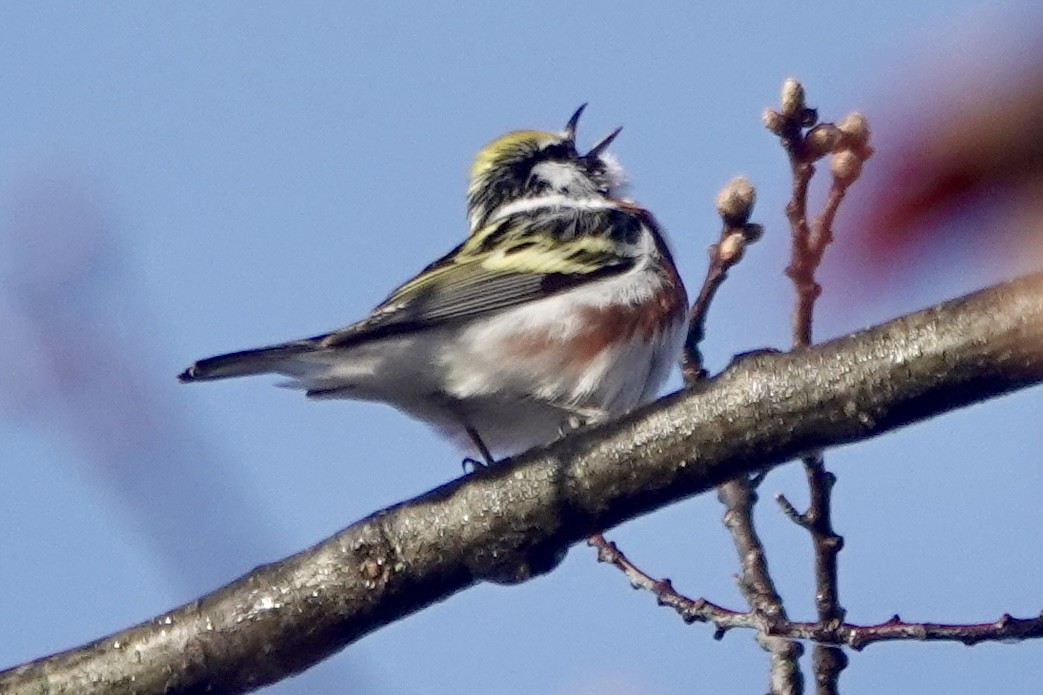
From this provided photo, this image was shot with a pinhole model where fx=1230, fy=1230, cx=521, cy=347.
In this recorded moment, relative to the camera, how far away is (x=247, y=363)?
16.4 ft

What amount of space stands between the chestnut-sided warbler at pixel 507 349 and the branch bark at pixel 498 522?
1694mm

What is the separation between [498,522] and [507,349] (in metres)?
2.20

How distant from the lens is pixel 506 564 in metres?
3.31

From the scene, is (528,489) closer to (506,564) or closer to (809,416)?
(506,564)

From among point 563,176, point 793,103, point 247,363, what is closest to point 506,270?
point 247,363

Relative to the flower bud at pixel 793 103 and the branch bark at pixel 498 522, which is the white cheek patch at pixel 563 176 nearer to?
the branch bark at pixel 498 522

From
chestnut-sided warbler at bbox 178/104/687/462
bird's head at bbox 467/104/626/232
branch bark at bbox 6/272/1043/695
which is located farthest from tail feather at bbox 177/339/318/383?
bird's head at bbox 467/104/626/232

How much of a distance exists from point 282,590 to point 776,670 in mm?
1667

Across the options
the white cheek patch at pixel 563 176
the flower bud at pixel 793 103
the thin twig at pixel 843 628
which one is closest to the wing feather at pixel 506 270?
the white cheek patch at pixel 563 176

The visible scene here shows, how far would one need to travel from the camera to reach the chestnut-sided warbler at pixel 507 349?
531 centimetres

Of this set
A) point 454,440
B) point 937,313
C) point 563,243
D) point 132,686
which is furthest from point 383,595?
point 563,243

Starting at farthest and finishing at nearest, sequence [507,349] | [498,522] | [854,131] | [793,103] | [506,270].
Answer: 1. [506,270]
2. [507,349]
3. [498,522]
4. [793,103]
5. [854,131]

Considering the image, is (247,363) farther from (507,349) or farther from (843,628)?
(843,628)

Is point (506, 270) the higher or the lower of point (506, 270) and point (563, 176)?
the lower
